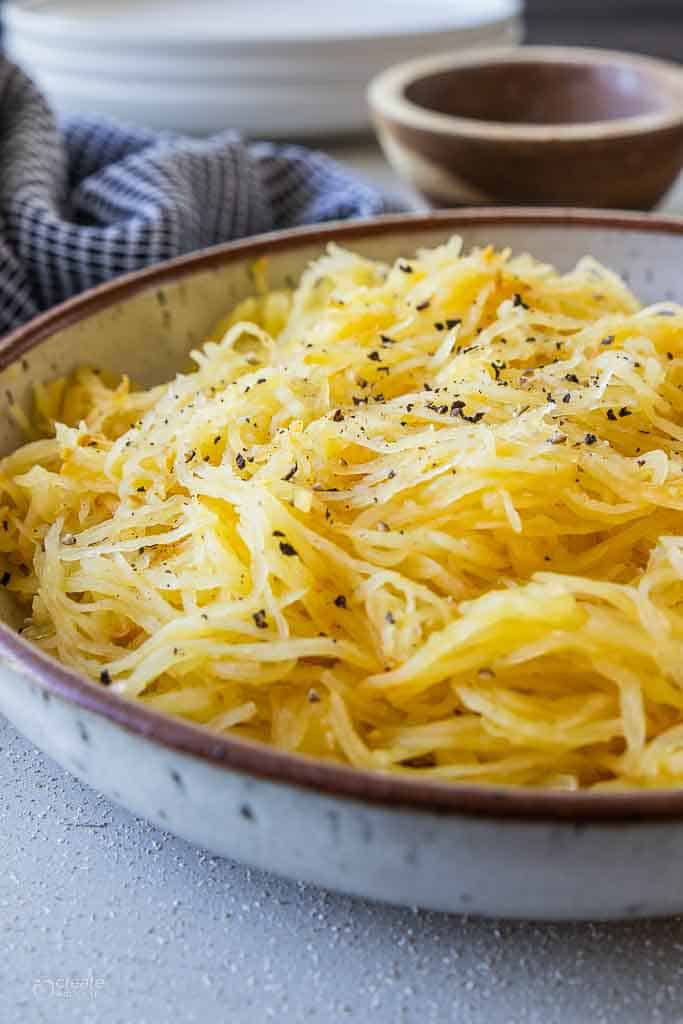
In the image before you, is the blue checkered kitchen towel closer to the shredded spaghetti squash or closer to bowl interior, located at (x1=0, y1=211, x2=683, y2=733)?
bowl interior, located at (x1=0, y1=211, x2=683, y2=733)

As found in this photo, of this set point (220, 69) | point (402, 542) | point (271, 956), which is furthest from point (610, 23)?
point (271, 956)

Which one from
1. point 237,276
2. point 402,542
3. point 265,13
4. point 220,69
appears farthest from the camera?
point 265,13

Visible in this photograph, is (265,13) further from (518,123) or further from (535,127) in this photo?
(535,127)

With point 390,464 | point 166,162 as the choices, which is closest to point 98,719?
point 390,464

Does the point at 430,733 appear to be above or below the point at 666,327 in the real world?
below

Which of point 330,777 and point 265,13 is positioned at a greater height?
point 330,777

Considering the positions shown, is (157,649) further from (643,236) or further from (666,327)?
(643,236)
